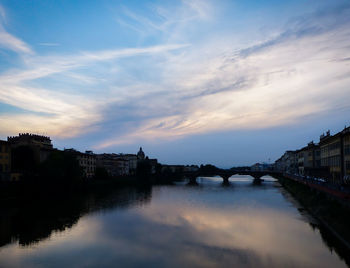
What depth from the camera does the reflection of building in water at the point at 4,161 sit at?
46.9 m

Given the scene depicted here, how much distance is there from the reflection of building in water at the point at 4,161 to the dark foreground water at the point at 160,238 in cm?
1059

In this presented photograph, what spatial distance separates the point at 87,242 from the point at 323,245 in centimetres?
1676

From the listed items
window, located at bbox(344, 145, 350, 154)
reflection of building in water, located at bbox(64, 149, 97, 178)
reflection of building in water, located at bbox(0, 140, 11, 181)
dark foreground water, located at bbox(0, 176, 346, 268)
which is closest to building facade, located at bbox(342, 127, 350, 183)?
window, located at bbox(344, 145, 350, 154)

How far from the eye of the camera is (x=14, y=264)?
59.1 feet

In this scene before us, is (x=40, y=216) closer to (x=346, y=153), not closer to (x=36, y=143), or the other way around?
(x=346, y=153)

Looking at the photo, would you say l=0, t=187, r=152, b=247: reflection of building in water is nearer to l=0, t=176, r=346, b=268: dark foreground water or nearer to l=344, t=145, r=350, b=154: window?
l=0, t=176, r=346, b=268: dark foreground water

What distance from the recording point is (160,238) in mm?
24188

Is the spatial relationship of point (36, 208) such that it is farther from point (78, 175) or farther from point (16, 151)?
point (16, 151)

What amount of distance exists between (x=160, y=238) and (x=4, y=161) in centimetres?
3438

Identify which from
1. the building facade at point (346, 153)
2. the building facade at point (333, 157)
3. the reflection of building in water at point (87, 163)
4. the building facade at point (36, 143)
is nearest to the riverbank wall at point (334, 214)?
the building facade at point (346, 153)

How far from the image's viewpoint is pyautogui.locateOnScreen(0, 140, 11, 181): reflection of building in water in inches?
1845

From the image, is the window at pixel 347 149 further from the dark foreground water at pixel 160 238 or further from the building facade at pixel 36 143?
the building facade at pixel 36 143

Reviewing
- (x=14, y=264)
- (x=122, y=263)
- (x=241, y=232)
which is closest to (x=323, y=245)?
(x=241, y=232)

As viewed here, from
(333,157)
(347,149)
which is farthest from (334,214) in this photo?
(333,157)
